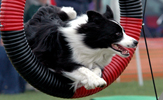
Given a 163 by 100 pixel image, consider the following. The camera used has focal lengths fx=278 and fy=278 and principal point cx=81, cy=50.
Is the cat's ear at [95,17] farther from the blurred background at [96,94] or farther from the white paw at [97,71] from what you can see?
the blurred background at [96,94]

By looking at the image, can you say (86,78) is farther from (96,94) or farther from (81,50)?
(96,94)

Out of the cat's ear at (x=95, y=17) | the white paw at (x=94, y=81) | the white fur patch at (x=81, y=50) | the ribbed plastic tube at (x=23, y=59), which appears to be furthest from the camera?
the white fur patch at (x=81, y=50)

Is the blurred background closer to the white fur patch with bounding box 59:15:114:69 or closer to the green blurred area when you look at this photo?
the green blurred area

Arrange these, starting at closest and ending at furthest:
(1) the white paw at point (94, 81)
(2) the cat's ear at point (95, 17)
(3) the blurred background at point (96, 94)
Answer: (1) the white paw at point (94, 81) → (2) the cat's ear at point (95, 17) → (3) the blurred background at point (96, 94)

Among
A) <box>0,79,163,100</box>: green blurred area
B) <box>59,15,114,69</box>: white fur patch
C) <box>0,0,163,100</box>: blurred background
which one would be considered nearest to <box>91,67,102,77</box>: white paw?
<box>59,15,114,69</box>: white fur patch

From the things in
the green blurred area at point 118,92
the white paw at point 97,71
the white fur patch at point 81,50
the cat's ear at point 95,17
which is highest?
the cat's ear at point 95,17

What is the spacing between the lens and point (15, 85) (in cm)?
698

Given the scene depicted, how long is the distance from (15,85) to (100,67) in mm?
4075

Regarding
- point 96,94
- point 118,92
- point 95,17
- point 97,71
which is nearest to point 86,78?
point 97,71

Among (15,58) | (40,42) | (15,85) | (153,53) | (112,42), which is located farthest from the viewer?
(153,53)

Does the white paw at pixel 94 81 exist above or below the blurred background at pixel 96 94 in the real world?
above

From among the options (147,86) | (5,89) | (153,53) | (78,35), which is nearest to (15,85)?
(5,89)

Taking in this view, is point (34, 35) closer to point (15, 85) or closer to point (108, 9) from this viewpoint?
point (108, 9)

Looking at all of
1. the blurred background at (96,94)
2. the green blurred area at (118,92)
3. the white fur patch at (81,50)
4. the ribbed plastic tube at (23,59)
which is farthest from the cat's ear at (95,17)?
the green blurred area at (118,92)
